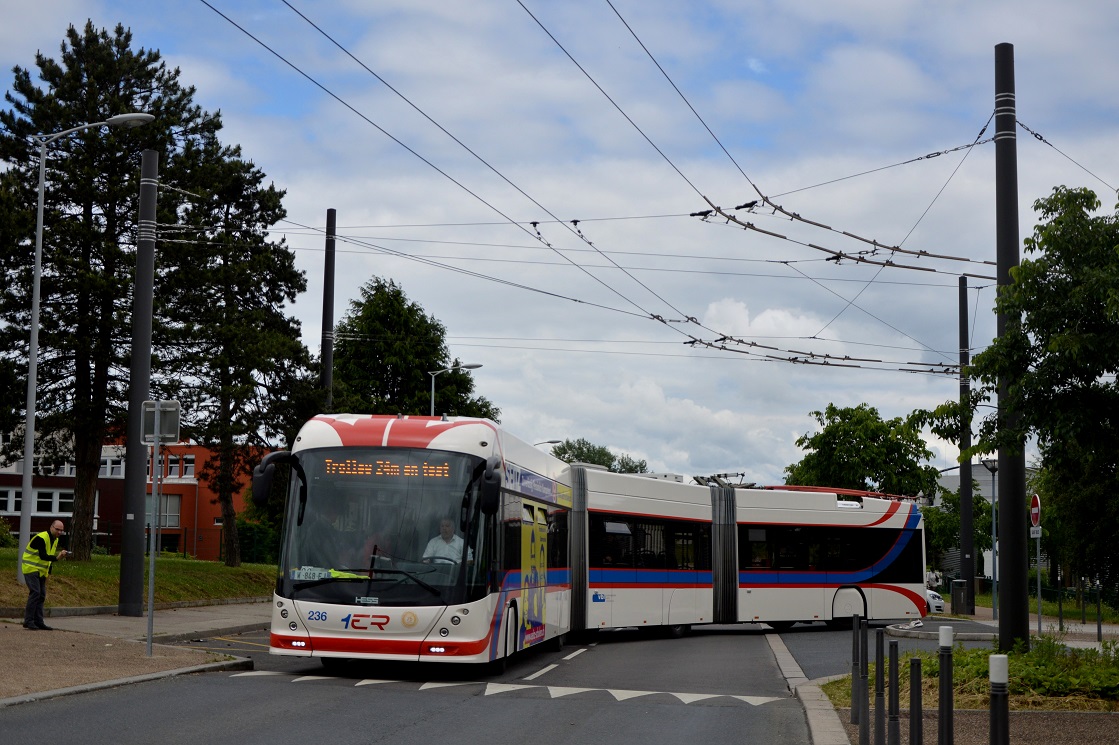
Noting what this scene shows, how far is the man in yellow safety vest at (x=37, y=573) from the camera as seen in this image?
19297mm

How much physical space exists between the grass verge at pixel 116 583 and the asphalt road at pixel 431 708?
22.2 ft

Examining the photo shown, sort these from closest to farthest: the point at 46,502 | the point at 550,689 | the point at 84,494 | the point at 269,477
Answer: the point at 550,689, the point at 269,477, the point at 84,494, the point at 46,502

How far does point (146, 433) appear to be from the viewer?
16516 millimetres

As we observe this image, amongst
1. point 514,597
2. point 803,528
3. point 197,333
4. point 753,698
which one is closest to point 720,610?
point 803,528

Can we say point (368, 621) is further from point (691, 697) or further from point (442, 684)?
point (691, 697)

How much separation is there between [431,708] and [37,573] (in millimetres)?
9205

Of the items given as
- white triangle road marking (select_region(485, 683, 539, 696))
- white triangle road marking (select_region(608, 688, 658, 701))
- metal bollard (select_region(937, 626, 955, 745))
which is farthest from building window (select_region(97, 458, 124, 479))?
metal bollard (select_region(937, 626, 955, 745))

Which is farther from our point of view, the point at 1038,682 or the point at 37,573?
the point at 37,573

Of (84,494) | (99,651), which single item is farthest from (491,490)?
(84,494)

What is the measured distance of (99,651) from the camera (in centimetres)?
1666

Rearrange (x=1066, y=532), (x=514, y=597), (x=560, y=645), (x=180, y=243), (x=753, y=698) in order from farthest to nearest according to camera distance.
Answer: (x=1066, y=532)
(x=180, y=243)
(x=560, y=645)
(x=514, y=597)
(x=753, y=698)

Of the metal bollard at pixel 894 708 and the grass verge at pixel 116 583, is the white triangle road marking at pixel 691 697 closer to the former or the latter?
the metal bollard at pixel 894 708

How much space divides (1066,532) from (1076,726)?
4602cm

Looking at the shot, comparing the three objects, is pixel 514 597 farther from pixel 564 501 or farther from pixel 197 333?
pixel 197 333
